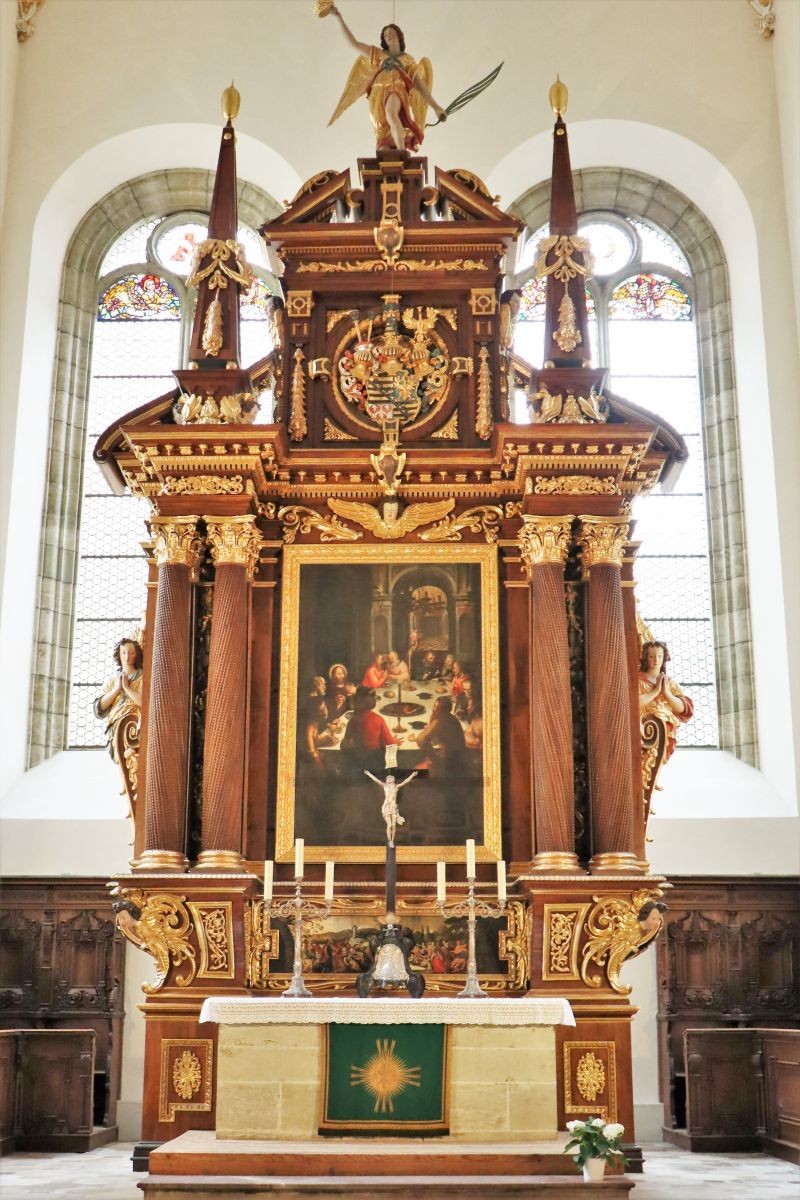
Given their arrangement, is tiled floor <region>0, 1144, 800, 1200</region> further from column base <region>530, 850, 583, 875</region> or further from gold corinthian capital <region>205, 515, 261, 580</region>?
gold corinthian capital <region>205, 515, 261, 580</region>

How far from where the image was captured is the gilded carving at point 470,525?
10.8 m

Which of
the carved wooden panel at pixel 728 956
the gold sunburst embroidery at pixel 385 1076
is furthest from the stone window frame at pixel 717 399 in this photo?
the gold sunburst embroidery at pixel 385 1076

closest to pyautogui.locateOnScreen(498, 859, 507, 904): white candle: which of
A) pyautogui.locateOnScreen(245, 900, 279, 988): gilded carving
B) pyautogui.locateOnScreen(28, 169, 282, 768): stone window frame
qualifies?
pyautogui.locateOnScreen(245, 900, 279, 988): gilded carving

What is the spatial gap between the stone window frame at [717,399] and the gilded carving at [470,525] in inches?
185

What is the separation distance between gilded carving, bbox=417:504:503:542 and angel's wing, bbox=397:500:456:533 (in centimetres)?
6

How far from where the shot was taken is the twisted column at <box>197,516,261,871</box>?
9766 mm

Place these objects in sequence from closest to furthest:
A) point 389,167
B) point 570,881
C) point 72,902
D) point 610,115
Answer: point 570,881, point 389,167, point 72,902, point 610,115

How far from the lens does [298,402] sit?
11047mm

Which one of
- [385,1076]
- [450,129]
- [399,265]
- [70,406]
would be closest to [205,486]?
[399,265]

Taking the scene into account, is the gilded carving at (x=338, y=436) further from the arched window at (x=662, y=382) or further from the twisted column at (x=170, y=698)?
the arched window at (x=662, y=382)

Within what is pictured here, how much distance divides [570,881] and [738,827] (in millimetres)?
4467

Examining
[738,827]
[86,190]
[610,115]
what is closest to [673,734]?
[738,827]

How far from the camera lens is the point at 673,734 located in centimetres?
1073

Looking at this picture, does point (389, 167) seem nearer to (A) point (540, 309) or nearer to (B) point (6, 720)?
(A) point (540, 309)
